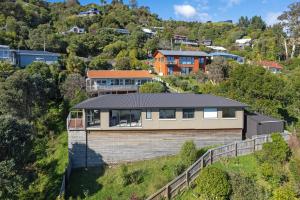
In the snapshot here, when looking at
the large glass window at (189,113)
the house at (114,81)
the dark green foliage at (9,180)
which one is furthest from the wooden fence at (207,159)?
the house at (114,81)

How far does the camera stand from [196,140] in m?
23.3

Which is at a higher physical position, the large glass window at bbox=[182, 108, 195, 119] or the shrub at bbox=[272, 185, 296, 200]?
the large glass window at bbox=[182, 108, 195, 119]

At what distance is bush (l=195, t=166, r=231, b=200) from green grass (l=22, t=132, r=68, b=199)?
33.3ft

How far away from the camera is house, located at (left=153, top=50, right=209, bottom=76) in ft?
183

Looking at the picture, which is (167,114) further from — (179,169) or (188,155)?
(179,169)

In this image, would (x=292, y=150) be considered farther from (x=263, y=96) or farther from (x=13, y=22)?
(x=13, y=22)

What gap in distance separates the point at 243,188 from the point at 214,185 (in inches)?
62.6

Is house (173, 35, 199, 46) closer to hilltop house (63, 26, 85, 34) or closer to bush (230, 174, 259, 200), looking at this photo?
hilltop house (63, 26, 85, 34)

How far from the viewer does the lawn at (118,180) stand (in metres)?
18.4

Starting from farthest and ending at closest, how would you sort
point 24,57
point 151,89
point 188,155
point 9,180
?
point 24,57
point 151,89
point 188,155
point 9,180

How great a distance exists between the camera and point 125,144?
22.5m

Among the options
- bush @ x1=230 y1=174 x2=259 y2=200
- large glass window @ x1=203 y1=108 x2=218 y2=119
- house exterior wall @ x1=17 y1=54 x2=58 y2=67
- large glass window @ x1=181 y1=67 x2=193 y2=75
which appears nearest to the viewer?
bush @ x1=230 y1=174 x2=259 y2=200

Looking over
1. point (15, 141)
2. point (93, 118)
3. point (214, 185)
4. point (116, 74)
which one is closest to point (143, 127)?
point (93, 118)

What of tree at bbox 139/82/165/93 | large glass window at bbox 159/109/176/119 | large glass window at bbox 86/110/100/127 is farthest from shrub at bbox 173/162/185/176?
tree at bbox 139/82/165/93
